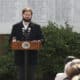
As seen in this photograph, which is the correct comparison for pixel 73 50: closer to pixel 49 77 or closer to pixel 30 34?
pixel 49 77

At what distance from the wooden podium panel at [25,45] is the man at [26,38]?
0.09 m

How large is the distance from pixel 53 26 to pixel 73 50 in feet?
2.46

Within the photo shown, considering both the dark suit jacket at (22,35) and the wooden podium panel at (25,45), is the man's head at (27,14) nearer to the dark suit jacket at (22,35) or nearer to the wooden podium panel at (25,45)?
the dark suit jacket at (22,35)

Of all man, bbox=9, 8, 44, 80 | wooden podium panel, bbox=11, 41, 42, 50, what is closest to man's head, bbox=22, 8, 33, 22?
man, bbox=9, 8, 44, 80

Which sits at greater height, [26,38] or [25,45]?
[26,38]

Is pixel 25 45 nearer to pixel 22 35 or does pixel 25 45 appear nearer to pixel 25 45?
pixel 25 45

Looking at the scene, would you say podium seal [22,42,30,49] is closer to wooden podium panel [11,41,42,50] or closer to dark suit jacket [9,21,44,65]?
wooden podium panel [11,41,42,50]

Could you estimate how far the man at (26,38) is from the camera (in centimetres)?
711

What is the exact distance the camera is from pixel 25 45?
7020 mm

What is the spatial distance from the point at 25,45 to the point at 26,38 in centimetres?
14

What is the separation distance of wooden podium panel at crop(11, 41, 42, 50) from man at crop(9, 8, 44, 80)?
9cm

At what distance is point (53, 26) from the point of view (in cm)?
1011

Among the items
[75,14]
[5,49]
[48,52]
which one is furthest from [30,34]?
[75,14]

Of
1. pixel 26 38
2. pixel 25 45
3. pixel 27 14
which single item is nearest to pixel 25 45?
pixel 25 45
